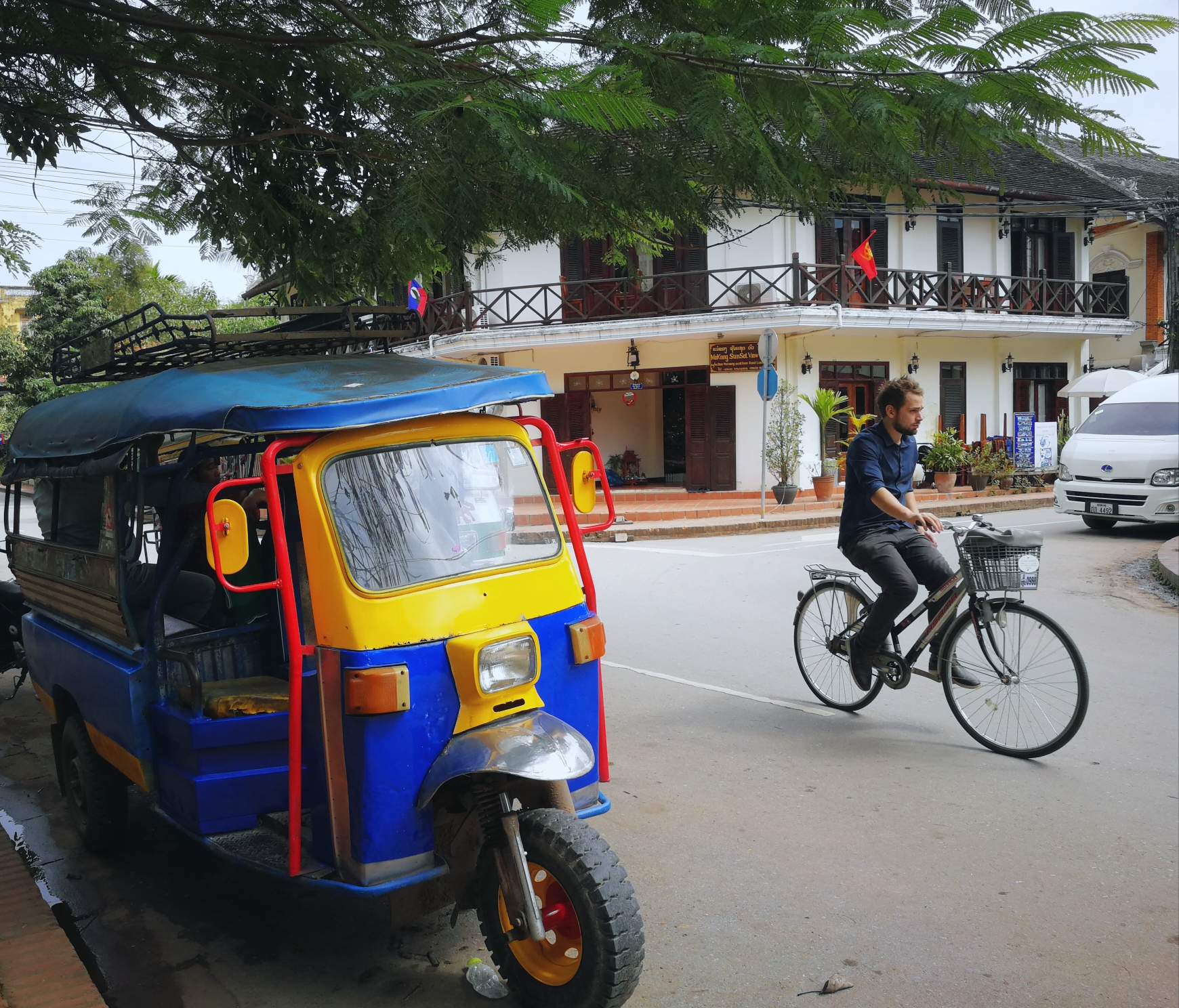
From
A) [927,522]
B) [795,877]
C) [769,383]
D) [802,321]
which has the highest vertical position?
[802,321]

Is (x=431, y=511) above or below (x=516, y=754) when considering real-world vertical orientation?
above

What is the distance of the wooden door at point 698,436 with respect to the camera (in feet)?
77.8

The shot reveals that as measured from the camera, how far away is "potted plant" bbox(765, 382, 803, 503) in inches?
864

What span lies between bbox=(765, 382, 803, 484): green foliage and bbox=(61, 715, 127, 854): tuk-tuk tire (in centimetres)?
1810

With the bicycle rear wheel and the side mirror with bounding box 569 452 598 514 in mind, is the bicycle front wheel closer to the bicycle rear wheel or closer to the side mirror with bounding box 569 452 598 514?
the bicycle rear wheel

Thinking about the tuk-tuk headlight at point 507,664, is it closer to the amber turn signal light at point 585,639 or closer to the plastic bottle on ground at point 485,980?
the amber turn signal light at point 585,639

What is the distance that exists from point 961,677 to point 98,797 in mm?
4305

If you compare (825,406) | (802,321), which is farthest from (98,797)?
(802,321)

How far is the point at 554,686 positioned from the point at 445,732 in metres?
0.47

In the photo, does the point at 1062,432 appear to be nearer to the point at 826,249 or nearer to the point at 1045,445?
the point at 1045,445

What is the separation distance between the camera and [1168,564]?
1122 cm

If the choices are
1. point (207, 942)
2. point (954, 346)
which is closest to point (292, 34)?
point (207, 942)

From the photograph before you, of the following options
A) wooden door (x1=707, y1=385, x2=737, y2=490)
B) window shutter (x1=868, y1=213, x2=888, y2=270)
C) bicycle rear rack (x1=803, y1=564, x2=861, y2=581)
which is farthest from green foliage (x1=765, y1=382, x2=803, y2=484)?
bicycle rear rack (x1=803, y1=564, x2=861, y2=581)

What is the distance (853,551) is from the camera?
6102 millimetres
